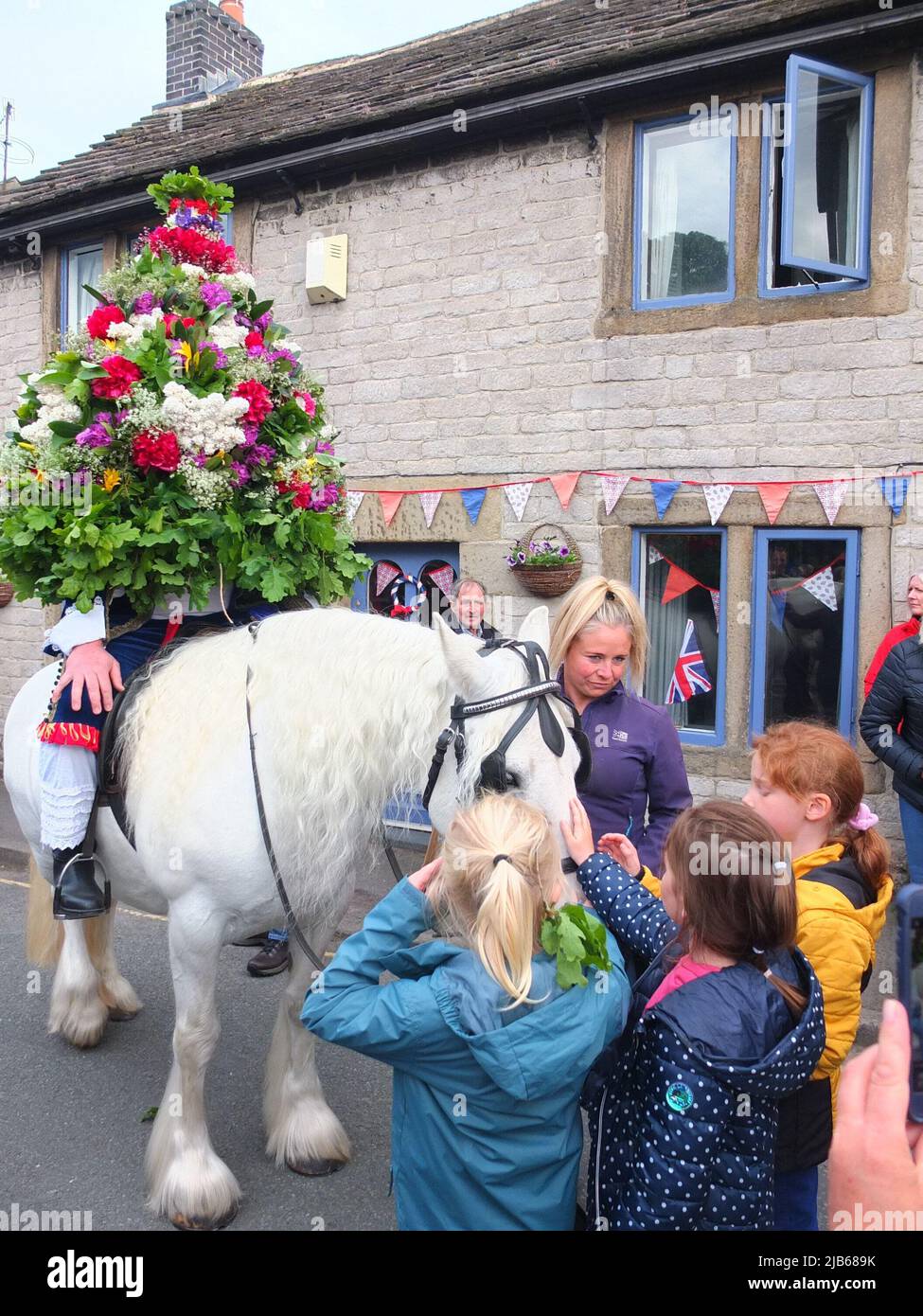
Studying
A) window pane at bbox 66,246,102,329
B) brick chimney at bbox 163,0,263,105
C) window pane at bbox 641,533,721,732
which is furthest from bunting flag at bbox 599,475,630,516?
brick chimney at bbox 163,0,263,105

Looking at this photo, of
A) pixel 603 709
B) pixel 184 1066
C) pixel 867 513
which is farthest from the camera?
pixel 867 513

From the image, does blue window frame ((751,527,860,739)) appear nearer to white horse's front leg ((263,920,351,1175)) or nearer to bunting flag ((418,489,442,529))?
bunting flag ((418,489,442,529))

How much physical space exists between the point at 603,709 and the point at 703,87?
5.55 metres

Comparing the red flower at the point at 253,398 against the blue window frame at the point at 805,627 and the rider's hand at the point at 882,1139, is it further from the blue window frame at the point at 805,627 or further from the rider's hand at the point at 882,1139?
the blue window frame at the point at 805,627

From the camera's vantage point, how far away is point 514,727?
240 centimetres

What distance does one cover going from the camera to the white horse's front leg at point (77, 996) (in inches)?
169

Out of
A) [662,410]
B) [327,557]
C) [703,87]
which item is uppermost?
[703,87]

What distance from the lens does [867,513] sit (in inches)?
252

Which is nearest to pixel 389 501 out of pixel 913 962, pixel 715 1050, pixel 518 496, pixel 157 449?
pixel 518 496

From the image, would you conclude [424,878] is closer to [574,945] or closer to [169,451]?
[574,945]

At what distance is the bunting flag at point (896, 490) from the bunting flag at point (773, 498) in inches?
24.3

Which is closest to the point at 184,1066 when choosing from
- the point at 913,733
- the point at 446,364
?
the point at 913,733

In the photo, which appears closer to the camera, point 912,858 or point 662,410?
point 912,858
